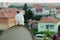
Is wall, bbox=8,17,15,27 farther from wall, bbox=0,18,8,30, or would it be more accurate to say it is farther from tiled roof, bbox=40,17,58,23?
tiled roof, bbox=40,17,58,23

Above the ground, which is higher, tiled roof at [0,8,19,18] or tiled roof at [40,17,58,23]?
tiled roof at [0,8,19,18]

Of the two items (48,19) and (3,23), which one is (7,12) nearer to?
(3,23)

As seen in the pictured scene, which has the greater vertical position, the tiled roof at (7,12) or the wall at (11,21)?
the tiled roof at (7,12)

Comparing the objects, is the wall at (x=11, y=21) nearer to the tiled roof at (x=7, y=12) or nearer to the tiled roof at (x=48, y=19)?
the tiled roof at (x=7, y=12)

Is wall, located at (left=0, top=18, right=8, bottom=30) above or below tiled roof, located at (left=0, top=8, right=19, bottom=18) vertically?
below

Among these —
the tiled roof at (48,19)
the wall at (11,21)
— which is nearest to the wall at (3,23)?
the wall at (11,21)

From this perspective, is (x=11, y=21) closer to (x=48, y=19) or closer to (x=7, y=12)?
(x=7, y=12)

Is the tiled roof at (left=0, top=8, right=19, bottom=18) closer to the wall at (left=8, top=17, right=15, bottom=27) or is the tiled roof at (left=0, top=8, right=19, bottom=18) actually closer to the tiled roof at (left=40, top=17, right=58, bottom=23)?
the wall at (left=8, top=17, right=15, bottom=27)

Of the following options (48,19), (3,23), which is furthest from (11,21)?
(48,19)

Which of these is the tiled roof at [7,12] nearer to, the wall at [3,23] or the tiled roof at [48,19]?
the wall at [3,23]

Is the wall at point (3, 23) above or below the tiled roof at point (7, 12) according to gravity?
below

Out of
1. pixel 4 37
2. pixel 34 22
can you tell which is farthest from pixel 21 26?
pixel 34 22

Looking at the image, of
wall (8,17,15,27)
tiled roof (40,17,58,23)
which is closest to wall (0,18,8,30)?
wall (8,17,15,27)

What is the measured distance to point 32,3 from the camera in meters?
1.65
